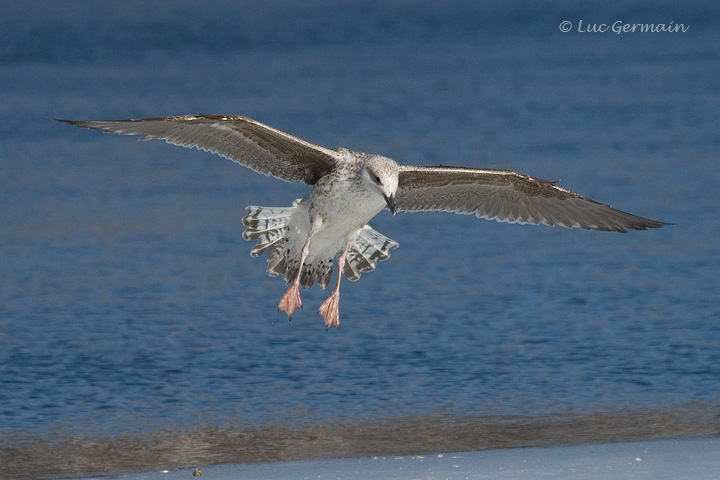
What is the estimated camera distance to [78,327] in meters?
7.75

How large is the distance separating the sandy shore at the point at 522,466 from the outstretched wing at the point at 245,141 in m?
2.00

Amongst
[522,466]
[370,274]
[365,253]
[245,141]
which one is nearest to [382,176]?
[245,141]

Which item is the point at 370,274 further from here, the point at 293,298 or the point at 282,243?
the point at 293,298

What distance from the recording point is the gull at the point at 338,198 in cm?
641

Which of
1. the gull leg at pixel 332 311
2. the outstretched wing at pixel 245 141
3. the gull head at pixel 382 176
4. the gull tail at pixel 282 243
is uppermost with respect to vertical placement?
the outstretched wing at pixel 245 141

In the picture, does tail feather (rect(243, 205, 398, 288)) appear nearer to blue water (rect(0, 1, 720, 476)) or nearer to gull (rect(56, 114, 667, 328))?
gull (rect(56, 114, 667, 328))

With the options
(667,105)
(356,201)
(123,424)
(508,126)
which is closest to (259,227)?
(356,201)

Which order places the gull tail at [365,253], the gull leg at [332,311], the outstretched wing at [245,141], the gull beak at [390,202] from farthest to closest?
1. the gull tail at [365,253]
2. the gull leg at [332,311]
3. the outstretched wing at [245,141]
4. the gull beak at [390,202]

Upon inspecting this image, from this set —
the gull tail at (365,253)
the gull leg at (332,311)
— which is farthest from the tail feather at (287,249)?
the gull leg at (332,311)

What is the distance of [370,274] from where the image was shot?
9016 mm

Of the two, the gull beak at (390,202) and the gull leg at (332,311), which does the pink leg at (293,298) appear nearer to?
the gull leg at (332,311)

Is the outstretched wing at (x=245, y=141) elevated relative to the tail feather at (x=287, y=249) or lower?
elevated

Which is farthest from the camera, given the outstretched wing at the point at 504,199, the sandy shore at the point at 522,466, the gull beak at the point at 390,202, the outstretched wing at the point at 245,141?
the outstretched wing at the point at 504,199

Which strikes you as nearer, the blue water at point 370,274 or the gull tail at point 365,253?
the blue water at point 370,274
